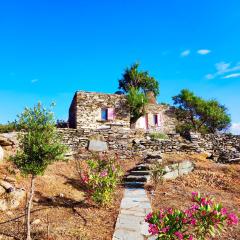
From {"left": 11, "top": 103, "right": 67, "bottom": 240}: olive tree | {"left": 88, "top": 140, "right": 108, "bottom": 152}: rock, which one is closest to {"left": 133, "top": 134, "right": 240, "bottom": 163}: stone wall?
{"left": 88, "top": 140, "right": 108, "bottom": 152}: rock

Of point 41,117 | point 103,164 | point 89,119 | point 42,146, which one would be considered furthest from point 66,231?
point 89,119

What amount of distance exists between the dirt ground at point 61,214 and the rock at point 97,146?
5.66 metres

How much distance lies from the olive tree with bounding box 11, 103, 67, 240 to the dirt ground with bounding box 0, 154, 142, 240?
2.20 feet

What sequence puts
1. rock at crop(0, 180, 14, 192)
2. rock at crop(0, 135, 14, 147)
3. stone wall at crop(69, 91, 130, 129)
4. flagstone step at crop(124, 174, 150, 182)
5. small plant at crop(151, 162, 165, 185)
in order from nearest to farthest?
rock at crop(0, 180, 14, 192)
small plant at crop(151, 162, 165, 185)
flagstone step at crop(124, 174, 150, 182)
rock at crop(0, 135, 14, 147)
stone wall at crop(69, 91, 130, 129)

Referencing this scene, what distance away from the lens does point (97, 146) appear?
1831 centimetres

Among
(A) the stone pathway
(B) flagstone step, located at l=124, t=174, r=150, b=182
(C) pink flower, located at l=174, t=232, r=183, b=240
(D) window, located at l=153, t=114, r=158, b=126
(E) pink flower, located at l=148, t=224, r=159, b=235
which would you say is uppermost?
(D) window, located at l=153, t=114, r=158, b=126

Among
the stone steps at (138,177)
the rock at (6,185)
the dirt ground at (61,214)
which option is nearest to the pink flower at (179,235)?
the dirt ground at (61,214)

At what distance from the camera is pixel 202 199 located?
527 centimetres

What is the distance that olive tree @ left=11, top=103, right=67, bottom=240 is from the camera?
24.3 feet

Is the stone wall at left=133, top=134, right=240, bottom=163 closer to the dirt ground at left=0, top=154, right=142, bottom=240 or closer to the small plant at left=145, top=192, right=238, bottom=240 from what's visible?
the dirt ground at left=0, top=154, right=142, bottom=240

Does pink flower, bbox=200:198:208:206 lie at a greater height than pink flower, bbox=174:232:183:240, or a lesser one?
greater

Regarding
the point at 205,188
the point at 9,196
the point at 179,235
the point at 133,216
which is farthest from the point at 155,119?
the point at 179,235

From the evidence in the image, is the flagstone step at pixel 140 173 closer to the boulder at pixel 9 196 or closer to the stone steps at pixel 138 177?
the stone steps at pixel 138 177

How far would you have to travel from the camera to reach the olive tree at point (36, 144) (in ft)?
24.3
